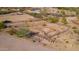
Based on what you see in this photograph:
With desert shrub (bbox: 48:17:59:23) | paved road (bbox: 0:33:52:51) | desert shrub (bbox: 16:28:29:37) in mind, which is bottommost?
paved road (bbox: 0:33:52:51)

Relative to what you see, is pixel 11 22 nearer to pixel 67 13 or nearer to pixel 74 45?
pixel 67 13

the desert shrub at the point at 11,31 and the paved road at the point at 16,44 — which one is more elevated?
the desert shrub at the point at 11,31

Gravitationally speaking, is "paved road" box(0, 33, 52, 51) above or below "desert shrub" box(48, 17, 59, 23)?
below

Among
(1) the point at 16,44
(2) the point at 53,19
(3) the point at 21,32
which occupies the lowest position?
(1) the point at 16,44

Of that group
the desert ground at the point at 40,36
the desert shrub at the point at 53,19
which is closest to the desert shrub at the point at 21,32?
the desert ground at the point at 40,36

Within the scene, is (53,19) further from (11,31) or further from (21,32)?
(11,31)

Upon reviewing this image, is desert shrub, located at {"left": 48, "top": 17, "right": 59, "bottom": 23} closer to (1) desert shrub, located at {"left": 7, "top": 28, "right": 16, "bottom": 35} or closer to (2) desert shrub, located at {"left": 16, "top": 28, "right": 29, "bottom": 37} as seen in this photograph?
(2) desert shrub, located at {"left": 16, "top": 28, "right": 29, "bottom": 37}

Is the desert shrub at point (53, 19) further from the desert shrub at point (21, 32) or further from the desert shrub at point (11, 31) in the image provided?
the desert shrub at point (11, 31)

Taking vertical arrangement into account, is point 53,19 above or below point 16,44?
above

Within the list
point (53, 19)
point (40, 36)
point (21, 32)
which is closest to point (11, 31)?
point (21, 32)

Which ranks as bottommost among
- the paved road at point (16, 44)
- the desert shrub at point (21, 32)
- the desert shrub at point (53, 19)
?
the paved road at point (16, 44)

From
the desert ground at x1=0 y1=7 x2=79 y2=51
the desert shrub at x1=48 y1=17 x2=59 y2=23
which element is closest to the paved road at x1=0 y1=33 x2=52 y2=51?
the desert ground at x1=0 y1=7 x2=79 y2=51
